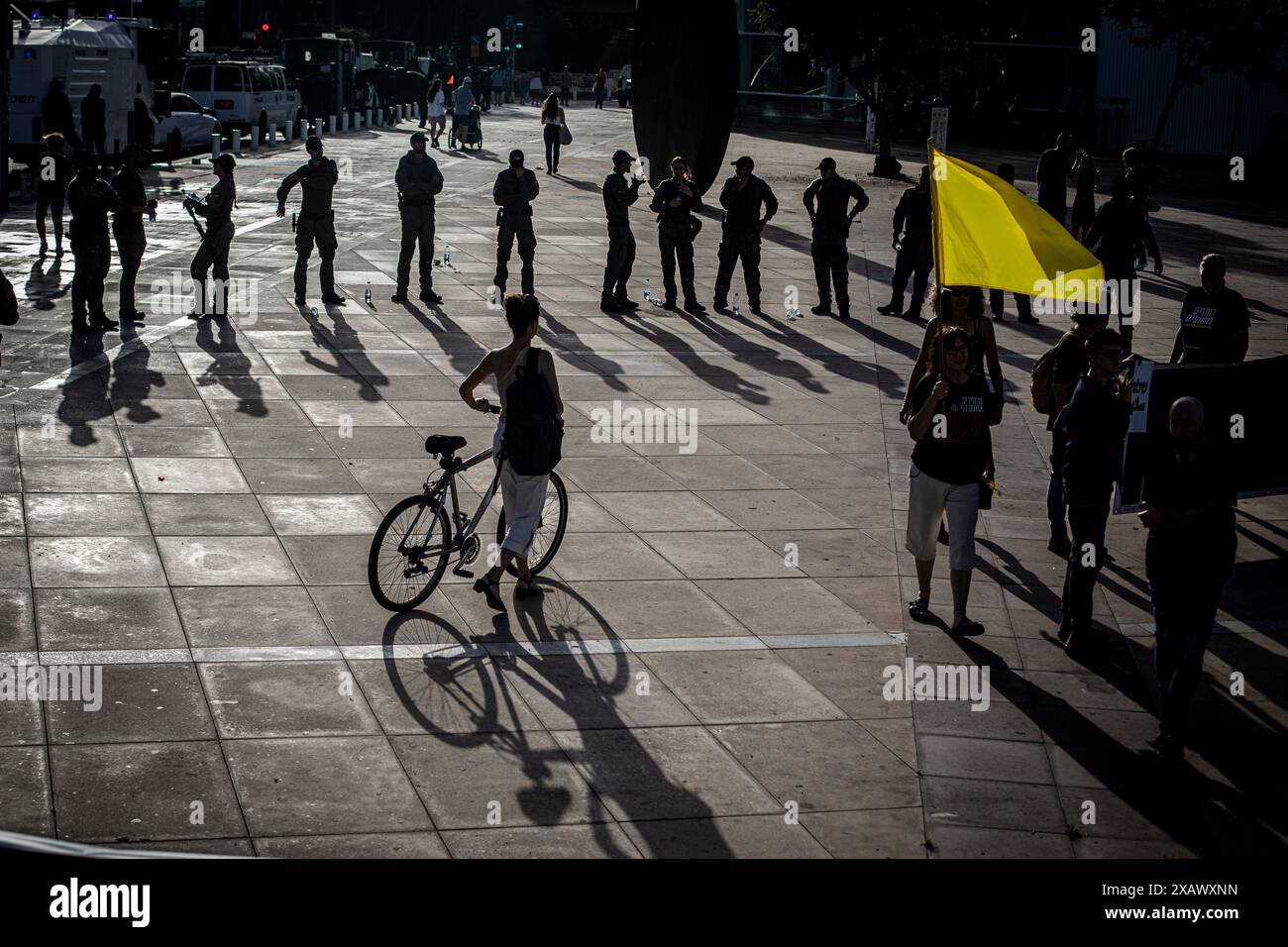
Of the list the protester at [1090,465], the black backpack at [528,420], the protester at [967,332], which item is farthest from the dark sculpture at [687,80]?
the protester at [1090,465]

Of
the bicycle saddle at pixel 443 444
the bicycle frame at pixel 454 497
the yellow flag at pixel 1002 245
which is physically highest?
the yellow flag at pixel 1002 245

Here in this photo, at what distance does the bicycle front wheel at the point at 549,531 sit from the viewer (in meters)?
10.1

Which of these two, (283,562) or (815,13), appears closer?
(283,562)

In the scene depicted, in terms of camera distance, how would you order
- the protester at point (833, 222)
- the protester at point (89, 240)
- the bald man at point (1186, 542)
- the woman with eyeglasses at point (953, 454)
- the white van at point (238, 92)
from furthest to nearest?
the white van at point (238, 92)
the protester at point (833, 222)
the protester at point (89, 240)
the woman with eyeglasses at point (953, 454)
the bald man at point (1186, 542)

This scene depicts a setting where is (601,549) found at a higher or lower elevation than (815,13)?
lower

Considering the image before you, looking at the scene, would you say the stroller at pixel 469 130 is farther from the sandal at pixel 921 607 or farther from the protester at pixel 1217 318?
the sandal at pixel 921 607

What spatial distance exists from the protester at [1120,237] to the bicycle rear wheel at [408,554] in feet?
36.3

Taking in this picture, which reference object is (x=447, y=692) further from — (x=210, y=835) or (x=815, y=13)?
(x=815, y=13)

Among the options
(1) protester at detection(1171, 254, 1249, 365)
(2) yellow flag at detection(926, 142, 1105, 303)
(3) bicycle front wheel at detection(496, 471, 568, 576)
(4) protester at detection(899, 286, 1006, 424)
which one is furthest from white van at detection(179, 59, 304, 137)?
(2) yellow flag at detection(926, 142, 1105, 303)

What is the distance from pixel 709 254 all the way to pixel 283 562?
15703mm


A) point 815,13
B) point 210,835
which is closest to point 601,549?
point 210,835

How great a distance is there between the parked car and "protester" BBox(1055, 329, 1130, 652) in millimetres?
30838

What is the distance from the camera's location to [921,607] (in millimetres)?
9570

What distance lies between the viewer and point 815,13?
3741 cm
